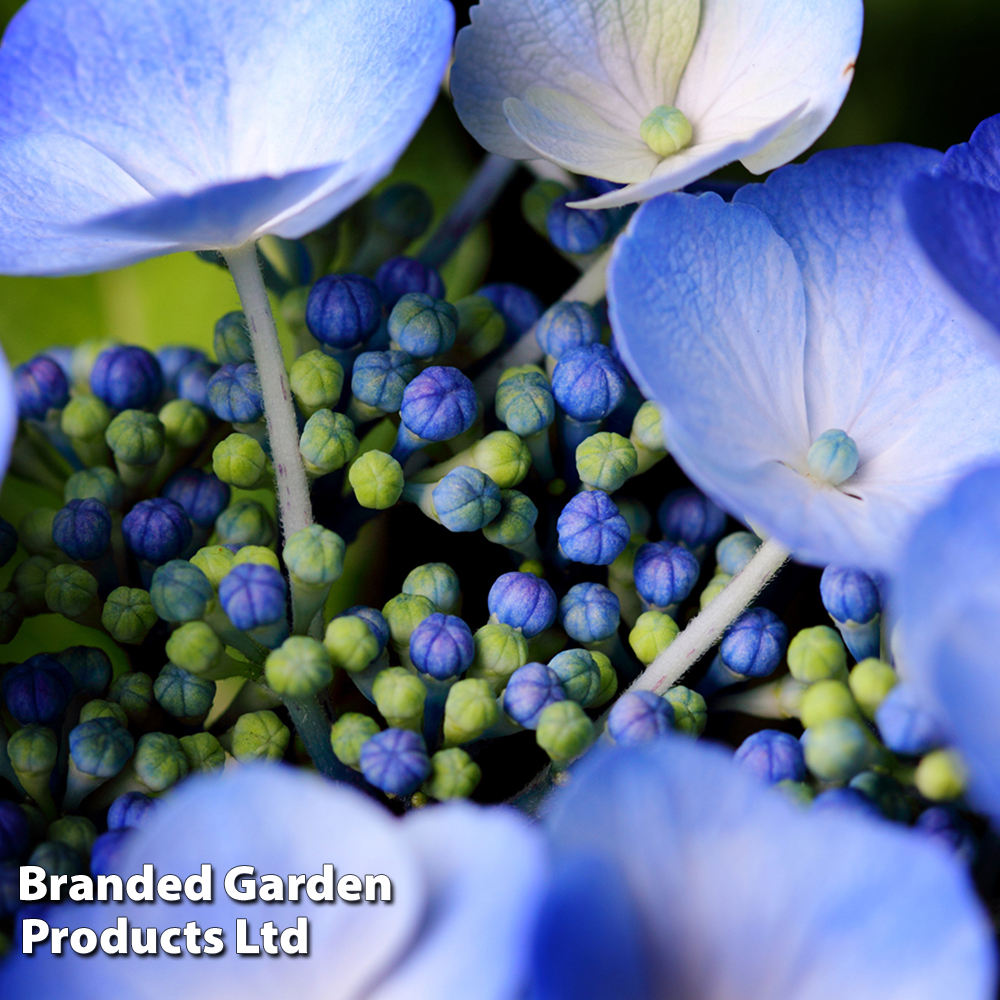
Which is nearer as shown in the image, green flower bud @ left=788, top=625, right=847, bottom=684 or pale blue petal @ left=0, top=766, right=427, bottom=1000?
pale blue petal @ left=0, top=766, right=427, bottom=1000

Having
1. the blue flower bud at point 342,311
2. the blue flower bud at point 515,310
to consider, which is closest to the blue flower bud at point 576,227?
the blue flower bud at point 515,310

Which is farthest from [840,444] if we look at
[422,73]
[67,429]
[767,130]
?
[67,429]

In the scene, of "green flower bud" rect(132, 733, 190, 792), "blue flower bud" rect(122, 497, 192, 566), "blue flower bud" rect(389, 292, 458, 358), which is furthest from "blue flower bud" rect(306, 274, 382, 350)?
"green flower bud" rect(132, 733, 190, 792)

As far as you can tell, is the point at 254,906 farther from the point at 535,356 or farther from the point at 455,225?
the point at 455,225

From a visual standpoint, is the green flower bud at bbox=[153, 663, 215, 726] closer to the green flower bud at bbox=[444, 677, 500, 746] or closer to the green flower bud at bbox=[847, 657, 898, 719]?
the green flower bud at bbox=[444, 677, 500, 746]

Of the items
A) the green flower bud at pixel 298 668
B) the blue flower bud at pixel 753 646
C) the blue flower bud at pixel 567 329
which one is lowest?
the green flower bud at pixel 298 668

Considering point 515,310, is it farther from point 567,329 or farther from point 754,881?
point 754,881

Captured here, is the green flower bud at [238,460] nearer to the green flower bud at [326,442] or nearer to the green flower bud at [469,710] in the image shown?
the green flower bud at [326,442]
